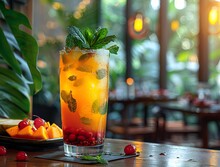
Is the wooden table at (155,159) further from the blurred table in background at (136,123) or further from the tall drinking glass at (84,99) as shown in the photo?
the blurred table in background at (136,123)

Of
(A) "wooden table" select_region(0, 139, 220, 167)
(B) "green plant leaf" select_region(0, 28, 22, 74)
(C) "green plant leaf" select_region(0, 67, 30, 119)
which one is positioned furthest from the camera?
(C) "green plant leaf" select_region(0, 67, 30, 119)

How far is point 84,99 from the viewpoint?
147cm

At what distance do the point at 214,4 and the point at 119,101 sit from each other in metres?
1.84

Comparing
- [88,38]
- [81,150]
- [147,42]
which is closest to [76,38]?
[88,38]

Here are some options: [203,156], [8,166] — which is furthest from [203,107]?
[8,166]

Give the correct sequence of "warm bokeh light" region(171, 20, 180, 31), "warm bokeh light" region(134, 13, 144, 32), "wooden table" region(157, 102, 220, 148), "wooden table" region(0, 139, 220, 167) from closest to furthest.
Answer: "wooden table" region(0, 139, 220, 167) → "wooden table" region(157, 102, 220, 148) → "warm bokeh light" region(134, 13, 144, 32) → "warm bokeh light" region(171, 20, 180, 31)

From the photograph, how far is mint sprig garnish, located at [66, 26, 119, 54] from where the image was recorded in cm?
145

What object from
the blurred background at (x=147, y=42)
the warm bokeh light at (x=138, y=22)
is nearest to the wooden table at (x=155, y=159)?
the blurred background at (x=147, y=42)

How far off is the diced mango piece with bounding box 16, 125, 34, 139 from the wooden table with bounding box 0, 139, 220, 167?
5cm

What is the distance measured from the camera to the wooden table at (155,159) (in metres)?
1.33

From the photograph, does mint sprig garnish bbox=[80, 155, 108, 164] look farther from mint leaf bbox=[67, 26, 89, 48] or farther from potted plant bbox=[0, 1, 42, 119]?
potted plant bbox=[0, 1, 42, 119]

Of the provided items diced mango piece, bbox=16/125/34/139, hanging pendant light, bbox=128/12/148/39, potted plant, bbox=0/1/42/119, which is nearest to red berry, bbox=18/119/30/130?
diced mango piece, bbox=16/125/34/139

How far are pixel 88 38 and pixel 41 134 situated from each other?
340mm

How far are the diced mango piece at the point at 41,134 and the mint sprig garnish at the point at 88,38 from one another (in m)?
0.29
